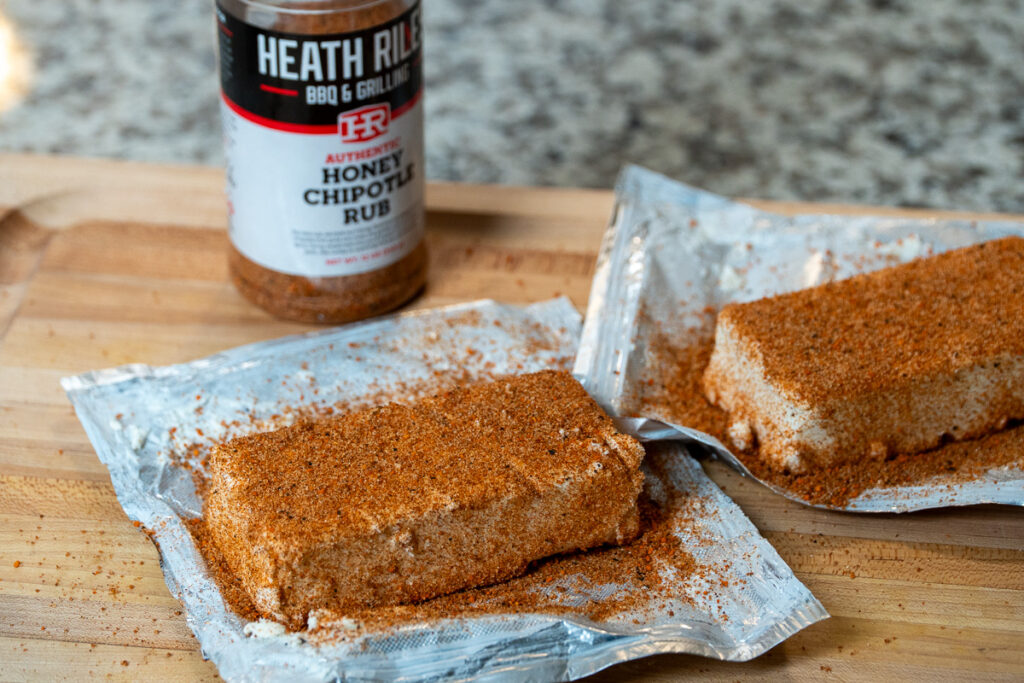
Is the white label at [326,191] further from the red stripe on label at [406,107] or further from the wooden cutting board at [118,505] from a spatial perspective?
the wooden cutting board at [118,505]

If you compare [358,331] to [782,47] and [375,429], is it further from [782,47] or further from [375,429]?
[782,47]

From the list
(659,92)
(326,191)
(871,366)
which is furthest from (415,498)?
(659,92)

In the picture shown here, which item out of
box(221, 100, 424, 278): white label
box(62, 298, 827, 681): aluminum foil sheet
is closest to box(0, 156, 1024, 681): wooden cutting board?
box(62, 298, 827, 681): aluminum foil sheet

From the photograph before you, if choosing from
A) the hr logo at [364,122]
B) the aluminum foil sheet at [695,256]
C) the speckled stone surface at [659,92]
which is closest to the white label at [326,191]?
the hr logo at [364,122]

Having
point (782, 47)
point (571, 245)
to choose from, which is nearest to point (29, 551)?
point (571, 245)

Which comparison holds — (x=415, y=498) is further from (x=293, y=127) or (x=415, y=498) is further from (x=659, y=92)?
(x=659, y=92)

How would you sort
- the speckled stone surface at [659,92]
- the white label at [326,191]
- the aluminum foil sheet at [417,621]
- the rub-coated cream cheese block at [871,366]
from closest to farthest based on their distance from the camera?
the aluminum foil sheet at [417,621] → the rub-coated cream cheese block at [871,366] → the white label at [326,191] → the speckled stone surface at [659,92]
